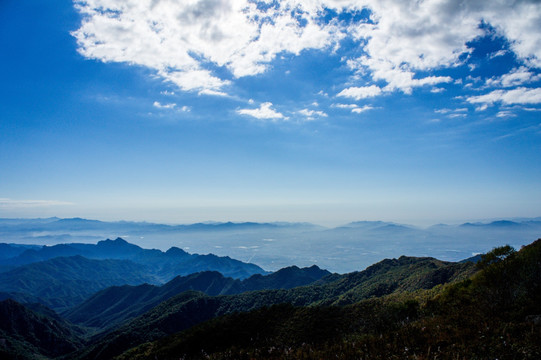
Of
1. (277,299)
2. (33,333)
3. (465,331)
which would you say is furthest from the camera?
(33,333)

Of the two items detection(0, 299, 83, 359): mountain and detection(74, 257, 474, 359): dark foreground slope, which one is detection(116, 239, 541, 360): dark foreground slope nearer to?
detection(74, 257, 474, 359): dark foreground slope

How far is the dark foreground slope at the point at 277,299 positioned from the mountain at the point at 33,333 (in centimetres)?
2931

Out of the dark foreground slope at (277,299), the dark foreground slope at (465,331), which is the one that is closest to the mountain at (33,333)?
the dark foreground slope at (277,299)

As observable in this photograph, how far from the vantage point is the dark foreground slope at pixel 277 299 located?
8176 centimetres

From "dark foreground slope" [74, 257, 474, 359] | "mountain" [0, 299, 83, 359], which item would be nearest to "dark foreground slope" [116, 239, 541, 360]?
"dark foreground slope" [74, 257, 474, 359]

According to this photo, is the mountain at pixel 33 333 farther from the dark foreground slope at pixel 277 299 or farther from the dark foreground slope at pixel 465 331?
the dark foreground slope at pixel 465 331

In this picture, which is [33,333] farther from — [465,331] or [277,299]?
[465,331]

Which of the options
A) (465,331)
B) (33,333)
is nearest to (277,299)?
(465,331)

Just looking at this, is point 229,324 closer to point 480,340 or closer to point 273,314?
point 273,314

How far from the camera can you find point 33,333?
404ft

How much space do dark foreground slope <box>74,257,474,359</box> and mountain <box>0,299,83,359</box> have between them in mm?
29306

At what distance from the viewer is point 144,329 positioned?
98.8m

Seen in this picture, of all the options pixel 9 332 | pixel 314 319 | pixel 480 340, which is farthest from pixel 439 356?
pixel 9 332

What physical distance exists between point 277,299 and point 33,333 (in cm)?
11932
